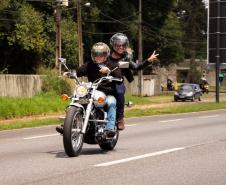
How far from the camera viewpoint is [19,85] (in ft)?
130

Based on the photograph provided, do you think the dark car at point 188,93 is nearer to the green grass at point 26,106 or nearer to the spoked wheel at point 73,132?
the green grass at point 26,106

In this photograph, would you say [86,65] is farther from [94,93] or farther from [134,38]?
[134,38]

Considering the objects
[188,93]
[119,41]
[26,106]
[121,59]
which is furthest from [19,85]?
[119,41]

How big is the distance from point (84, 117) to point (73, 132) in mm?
310

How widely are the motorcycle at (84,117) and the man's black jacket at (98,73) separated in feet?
0.67

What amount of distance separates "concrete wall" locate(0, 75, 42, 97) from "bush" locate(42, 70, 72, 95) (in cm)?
36

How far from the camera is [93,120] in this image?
1120 centimetres

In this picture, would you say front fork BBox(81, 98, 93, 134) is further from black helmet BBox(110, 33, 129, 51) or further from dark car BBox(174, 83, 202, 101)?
dark car BBox(174, 83, 202, 101)

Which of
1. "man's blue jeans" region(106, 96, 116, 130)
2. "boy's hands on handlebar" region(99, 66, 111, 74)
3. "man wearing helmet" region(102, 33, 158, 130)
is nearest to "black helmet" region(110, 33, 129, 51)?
"man wearing helmet" region(102, 33, 158, 130)

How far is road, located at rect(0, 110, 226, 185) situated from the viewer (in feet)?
29.0

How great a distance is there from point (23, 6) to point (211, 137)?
37.6m

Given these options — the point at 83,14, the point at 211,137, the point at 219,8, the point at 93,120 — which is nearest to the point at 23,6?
the point at 83,14

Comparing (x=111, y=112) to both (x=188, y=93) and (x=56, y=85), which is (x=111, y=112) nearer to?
(x=56, y=85)

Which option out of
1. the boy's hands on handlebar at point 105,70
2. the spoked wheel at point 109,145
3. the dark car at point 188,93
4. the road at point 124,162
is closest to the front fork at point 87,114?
the road at point 124,162
